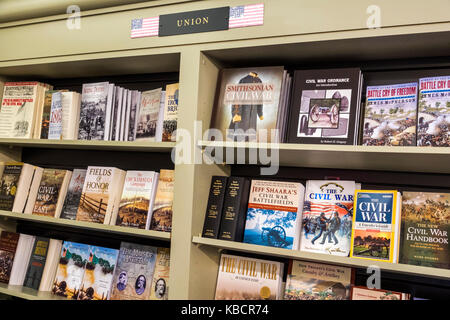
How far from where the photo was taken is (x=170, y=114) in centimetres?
196

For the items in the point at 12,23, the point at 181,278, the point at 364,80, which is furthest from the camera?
the point at 12,23

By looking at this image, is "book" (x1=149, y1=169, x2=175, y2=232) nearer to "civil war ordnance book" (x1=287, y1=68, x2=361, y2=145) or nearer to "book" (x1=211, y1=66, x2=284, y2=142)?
"book" (x1=211, y1=66, x2=284, y2=142)

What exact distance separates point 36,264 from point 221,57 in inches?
59.7

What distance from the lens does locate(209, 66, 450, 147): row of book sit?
1.56 meters

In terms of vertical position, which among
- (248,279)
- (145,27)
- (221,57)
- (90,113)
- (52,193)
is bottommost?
(248,279)

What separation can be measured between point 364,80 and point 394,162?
45 centimetres

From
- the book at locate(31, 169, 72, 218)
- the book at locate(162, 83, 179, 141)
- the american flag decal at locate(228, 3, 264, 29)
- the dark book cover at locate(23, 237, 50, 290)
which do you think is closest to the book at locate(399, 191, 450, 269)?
the american flag decal at locate(228, 3, 264, 29)

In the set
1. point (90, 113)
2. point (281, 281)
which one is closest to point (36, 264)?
point (90, 113)

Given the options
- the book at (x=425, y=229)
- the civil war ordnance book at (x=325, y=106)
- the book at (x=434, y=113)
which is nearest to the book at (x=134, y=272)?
the civil war ordnance book at (x=325, y=106)

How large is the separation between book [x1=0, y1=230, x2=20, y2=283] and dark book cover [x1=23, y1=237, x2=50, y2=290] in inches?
4.6

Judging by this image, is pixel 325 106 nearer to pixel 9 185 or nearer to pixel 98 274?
pixel 98 274

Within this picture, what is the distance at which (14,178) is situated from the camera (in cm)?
229
